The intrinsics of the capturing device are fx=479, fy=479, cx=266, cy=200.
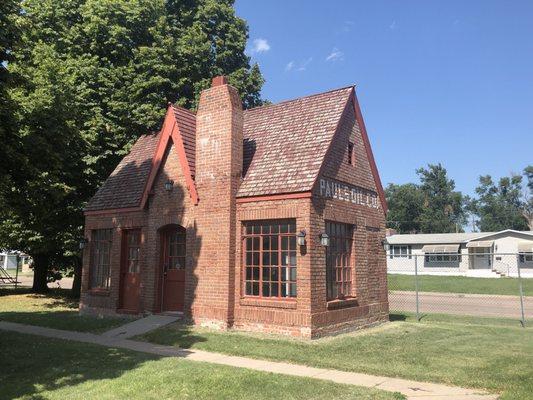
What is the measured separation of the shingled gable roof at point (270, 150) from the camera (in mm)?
12477

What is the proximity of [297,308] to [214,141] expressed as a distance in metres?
5.11

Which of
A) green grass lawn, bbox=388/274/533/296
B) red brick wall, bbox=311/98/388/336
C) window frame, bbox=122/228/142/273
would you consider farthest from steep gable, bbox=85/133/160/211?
green grass lawn, bbox=388/274/533/296

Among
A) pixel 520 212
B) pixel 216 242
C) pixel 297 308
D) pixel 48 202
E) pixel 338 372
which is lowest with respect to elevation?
pixel 338 372

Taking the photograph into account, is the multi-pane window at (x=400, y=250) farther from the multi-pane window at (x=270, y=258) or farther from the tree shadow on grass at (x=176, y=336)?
the tree shadow on grass at (x=176, y=336)

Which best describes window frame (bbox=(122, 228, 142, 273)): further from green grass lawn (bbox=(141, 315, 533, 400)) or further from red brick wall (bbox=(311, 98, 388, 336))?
red brick wall (bbox=(311, 98, 388, 336))

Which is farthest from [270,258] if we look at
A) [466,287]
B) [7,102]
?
[466,287]

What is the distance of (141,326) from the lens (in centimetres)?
1264

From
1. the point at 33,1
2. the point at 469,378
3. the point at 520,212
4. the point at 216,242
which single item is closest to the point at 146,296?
the point at 216,242

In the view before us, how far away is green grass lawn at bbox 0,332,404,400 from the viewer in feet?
22.1

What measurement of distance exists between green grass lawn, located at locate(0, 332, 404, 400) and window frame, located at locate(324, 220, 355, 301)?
5.06 meters

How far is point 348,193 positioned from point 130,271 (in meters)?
7.30

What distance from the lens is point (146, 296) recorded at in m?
14.3

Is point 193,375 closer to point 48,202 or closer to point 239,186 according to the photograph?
point 239,186

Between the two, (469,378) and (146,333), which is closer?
(469,378)
